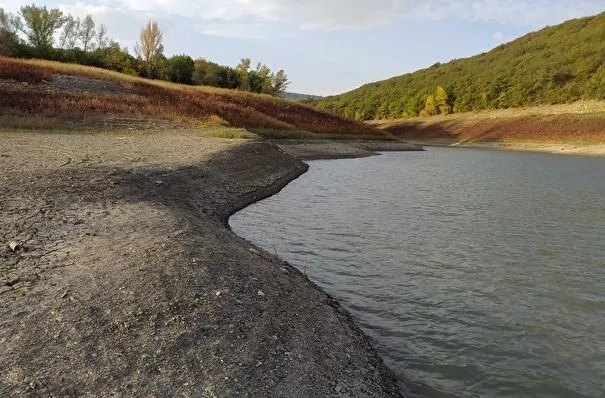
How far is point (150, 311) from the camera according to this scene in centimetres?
587

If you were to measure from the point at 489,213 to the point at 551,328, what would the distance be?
1055cm

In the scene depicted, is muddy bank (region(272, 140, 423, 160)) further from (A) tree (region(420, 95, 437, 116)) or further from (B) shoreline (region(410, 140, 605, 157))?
(A) tree (region(420, 95, 437, 116))

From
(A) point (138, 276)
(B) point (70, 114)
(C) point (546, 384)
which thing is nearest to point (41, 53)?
(B) point (70, 114)

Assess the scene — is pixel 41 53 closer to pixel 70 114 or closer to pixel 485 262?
pixel 70 114

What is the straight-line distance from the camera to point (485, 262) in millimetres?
11227

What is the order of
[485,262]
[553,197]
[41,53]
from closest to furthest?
1. [485,262]
2. [553,197]
3. [41,53]

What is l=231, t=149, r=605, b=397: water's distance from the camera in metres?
6.44

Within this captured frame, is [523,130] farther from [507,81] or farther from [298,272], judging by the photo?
[298,272]

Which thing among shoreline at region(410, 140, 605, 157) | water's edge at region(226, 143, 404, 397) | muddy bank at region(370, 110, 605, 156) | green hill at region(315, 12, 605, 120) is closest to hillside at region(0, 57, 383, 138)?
water's edge at region(226, 143, 404, 397)

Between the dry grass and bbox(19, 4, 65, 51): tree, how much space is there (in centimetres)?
6737

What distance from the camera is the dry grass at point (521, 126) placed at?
65.9 m

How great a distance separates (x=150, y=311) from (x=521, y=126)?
266 ft

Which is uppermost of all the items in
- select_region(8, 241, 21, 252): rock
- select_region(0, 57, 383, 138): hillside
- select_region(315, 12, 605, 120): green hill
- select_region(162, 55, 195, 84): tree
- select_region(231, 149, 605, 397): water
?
select_region(315, 12, 605, 120): green hill

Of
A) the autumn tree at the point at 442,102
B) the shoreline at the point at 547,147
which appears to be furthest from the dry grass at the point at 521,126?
the autumn tree at the point at 442,102
